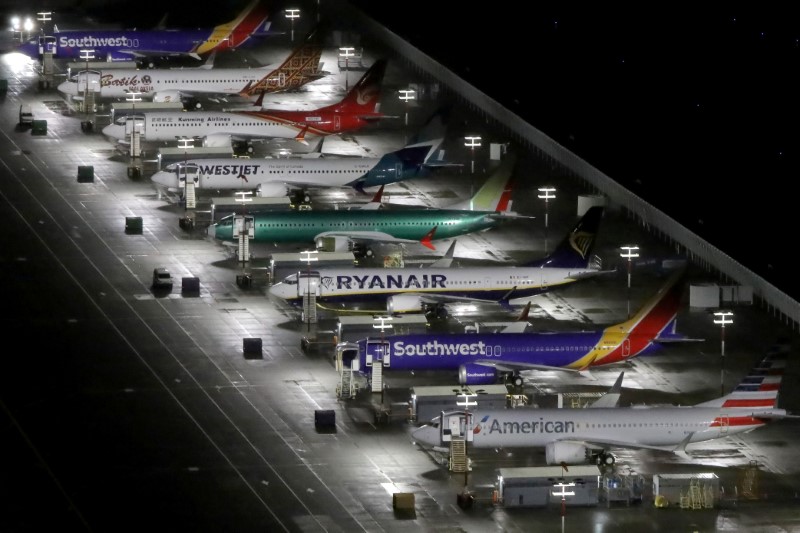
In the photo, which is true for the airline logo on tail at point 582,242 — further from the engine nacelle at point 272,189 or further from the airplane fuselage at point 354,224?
the engine nacelle at point 272,189

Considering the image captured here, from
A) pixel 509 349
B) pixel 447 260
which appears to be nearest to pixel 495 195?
pixel 447 260

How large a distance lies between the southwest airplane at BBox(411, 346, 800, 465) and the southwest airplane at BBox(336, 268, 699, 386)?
1164 centimetres

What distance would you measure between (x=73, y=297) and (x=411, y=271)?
22150 mm

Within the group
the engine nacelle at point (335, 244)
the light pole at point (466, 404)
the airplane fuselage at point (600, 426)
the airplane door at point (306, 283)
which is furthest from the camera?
the engine nacelle at point (335, 244)

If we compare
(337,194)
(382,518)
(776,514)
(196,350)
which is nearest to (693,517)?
(776,514)

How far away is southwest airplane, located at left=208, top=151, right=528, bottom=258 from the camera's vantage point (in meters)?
178

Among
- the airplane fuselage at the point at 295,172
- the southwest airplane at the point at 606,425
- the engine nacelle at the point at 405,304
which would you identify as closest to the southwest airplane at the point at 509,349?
the engine nacelle at the point at 405,304

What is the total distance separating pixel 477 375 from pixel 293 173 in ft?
149

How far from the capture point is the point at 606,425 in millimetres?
137875

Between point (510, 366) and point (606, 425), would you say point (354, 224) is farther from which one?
point (606, 425)

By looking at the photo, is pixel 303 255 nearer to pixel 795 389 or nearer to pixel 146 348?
pixel 146 348

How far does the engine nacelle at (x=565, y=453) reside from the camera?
137125 mm

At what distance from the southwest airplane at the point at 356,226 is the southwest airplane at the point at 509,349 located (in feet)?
86.9

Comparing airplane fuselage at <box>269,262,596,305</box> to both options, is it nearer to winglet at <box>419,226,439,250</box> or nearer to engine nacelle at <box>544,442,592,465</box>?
winglet at <box>419,226,439,250</box>
